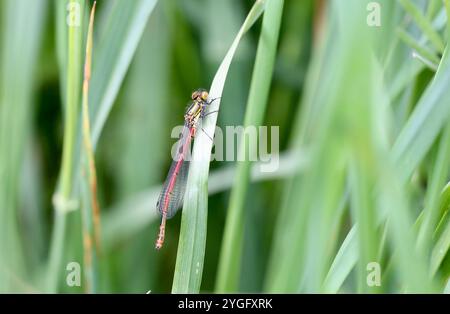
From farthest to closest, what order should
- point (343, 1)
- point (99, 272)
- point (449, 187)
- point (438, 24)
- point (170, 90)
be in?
1. point (170, 90)
2. point (99, 272)
3. point (438, 24)
4. point (449, 187)
5. point (343, 1)

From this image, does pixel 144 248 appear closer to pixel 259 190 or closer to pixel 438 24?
pixel 259 190

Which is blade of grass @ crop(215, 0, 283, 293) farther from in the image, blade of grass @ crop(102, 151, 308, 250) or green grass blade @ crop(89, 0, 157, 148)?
blade of grass @ crop(102, 151, 308, 250)

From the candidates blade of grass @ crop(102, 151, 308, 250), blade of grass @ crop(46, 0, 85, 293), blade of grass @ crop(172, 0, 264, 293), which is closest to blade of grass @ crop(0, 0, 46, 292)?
blade of grass @ crop(46, 0, 85, 293)

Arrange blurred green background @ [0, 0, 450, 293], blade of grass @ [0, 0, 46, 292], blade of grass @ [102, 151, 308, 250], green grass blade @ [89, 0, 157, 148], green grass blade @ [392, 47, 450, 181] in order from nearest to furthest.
→ blurred green background @ [0, 0, 450, 293], green grass blade @ [392, 47, 450, 181], green grass blade @ [89, 0, 157, 148], blade of grass @ [0, 0, 46, 292], blade of grass @ [102, 151, 308, 250]

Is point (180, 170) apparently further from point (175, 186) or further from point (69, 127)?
point (69, 127)

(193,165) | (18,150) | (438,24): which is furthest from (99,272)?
(438,24)

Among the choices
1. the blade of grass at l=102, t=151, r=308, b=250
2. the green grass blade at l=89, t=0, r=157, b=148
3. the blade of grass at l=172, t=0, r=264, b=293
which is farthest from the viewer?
the blade of grass at l=102, t=151, r=308, b=250
